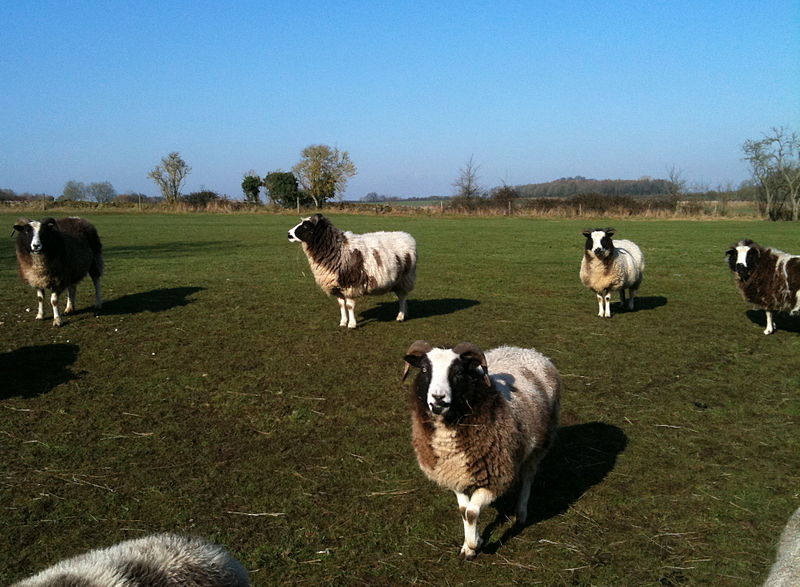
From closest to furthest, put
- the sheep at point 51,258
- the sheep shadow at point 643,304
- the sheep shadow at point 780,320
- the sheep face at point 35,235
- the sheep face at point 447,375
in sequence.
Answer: the sheep face at point 447,375
the sheep face at point 35,235
the sheep at point 51,258
the sheep shadow at point 780,320
the sheep shadow at point 643,304

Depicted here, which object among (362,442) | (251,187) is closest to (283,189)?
(251,187)

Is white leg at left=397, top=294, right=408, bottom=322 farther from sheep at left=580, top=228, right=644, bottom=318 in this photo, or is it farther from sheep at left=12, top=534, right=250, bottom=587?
sheep at left=12, top=534, right=250, bottom=587

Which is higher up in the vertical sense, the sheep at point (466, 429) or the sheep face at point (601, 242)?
the sheep face at point (601, 242)

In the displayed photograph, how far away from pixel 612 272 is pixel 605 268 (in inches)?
6.8

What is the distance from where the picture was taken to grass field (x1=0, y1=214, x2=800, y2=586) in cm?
468

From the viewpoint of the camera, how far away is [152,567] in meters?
2.77

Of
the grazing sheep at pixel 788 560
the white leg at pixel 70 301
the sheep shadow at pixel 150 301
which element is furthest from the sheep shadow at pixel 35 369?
the grazing sheep at pixel 788 560

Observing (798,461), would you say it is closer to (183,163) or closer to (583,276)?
(583,276)

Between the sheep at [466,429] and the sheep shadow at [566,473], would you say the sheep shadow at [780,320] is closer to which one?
the sheep shadow at [566,473]

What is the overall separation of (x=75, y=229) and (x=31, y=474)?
7881 millimetres

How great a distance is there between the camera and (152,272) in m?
17.8

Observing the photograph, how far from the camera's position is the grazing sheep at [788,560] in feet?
11.4

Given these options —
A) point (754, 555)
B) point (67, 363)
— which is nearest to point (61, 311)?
point (67, 363)

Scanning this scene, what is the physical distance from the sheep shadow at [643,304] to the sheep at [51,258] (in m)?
11.6
